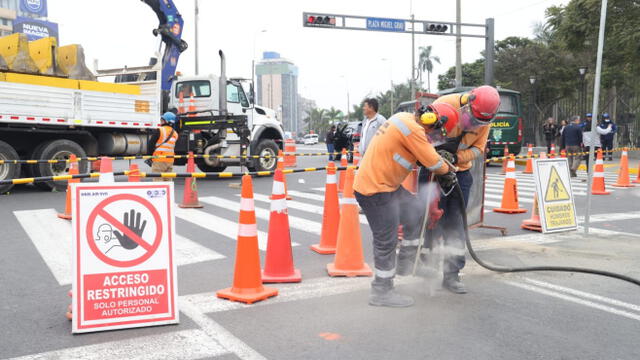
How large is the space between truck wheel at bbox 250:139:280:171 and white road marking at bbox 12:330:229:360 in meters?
13.2

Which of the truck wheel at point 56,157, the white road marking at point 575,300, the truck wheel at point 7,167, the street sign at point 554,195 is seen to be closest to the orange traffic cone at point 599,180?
the street sign at point 554,195

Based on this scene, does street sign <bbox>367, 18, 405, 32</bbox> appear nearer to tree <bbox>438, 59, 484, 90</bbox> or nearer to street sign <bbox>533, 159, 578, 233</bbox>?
street sign <bbox>533, 159, 578, 233</bbox>

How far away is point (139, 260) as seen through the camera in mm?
4164

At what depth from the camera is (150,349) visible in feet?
12.0

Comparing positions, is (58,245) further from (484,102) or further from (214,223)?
(484,102)

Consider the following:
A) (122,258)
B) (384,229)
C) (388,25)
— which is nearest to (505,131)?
(388,25)

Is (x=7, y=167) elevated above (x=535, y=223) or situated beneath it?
elevated above

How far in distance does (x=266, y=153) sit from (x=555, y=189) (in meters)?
10.7

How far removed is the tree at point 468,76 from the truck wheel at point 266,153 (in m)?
37.2

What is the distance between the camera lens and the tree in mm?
52312

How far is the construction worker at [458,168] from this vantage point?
4.82 m

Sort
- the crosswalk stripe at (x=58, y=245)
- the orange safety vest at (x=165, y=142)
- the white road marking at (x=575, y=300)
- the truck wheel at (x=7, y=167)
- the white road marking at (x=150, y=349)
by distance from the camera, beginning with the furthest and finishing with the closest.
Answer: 1. the truck wheel at (x=7, y=167)
2. the orange safety vest at (x=165, y=142)
3. the crosswalk stripe at (x=58, y=245)
4. the white road marking at (x=575, y=300)
5. the white road marking at (x=150, y=349)

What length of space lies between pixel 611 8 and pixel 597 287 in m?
18.3

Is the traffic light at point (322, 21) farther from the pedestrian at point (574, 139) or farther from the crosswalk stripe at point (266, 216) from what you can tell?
the crosswalk stripe at point (266, 216)
